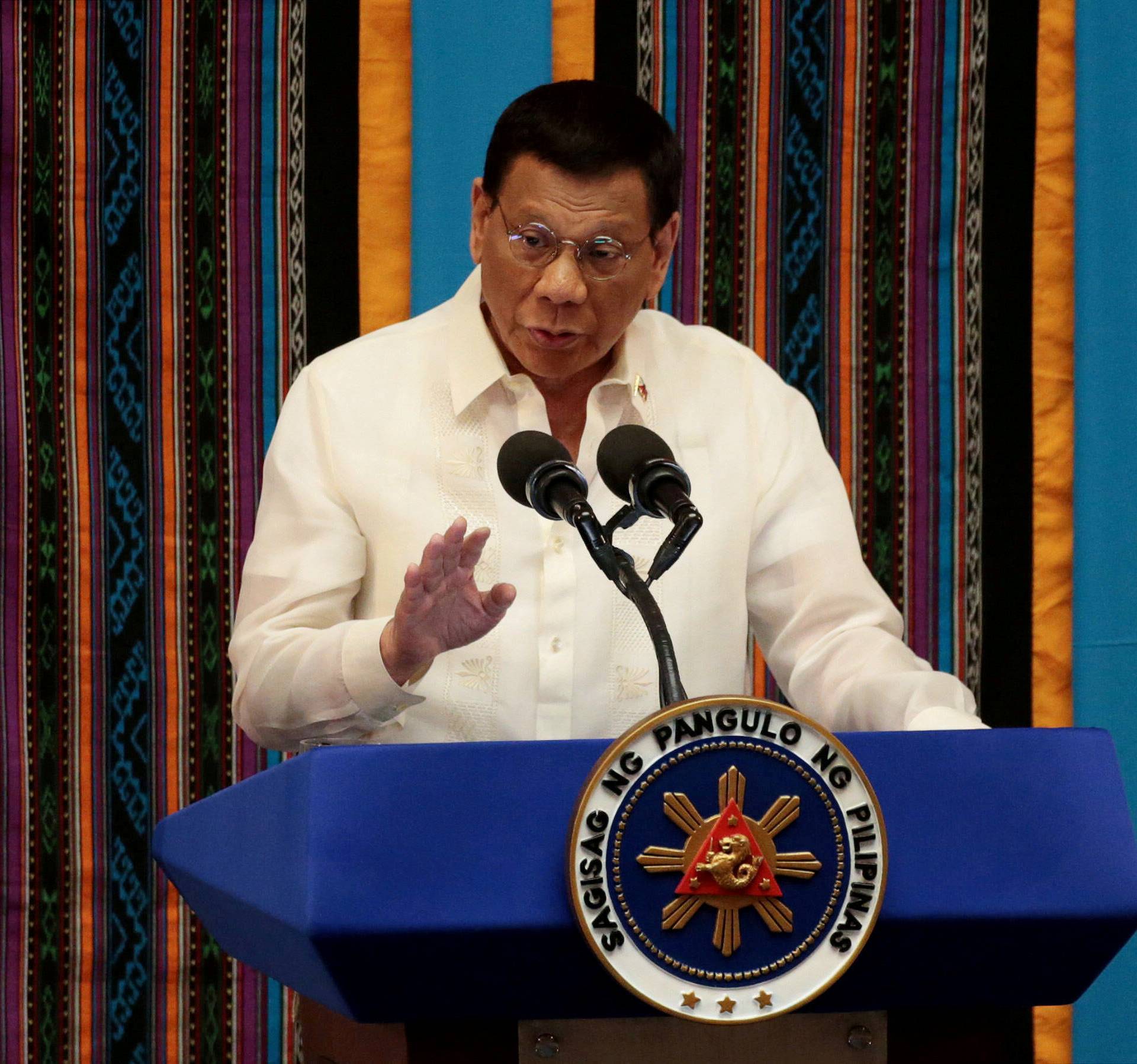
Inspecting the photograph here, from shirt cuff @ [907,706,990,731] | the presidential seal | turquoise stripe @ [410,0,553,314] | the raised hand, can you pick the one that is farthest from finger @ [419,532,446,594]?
turquoise stripe @ [410,0,553,314]

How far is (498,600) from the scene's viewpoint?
1.39m

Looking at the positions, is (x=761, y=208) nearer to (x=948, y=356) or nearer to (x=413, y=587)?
(x=948, y=356)

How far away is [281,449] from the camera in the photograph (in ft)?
6.42

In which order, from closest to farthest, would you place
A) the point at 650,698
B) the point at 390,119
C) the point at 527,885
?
the point at 527,885 < the point at 650,698 < the point at 390,119

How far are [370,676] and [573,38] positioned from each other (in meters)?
1.61

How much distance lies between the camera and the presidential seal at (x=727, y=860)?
1112 millimetres

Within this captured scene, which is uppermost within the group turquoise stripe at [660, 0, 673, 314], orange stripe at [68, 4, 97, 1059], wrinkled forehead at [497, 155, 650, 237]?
turquoise stripe at [660, 0, 673, 314]

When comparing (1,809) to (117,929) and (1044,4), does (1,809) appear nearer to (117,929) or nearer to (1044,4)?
(117,929)

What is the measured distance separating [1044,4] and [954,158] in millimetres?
312

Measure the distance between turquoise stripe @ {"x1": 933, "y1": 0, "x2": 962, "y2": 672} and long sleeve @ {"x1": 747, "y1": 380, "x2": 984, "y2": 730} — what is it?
2.77 ft

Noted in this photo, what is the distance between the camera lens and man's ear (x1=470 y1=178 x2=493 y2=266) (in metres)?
1.96

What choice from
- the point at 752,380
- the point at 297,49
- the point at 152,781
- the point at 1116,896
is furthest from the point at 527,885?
the point at 297,49

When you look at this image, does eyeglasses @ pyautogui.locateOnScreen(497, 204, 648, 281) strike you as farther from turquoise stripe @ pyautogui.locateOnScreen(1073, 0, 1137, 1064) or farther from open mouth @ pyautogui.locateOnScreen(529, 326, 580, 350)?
turquoise stripe @ pyautogui.locateOnScreen(1073, 0, 1137, 1064)

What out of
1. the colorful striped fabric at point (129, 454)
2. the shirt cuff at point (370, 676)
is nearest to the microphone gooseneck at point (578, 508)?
the shirt cuff at point (370, 676)
